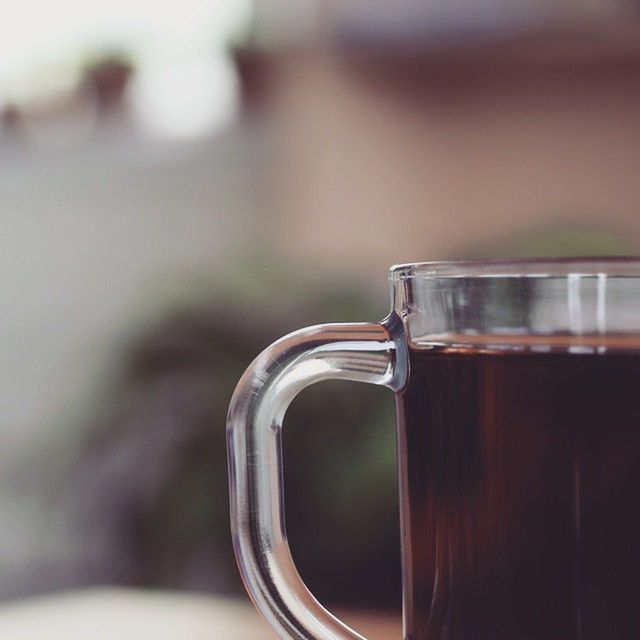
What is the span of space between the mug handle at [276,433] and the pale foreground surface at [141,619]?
11.6 inches

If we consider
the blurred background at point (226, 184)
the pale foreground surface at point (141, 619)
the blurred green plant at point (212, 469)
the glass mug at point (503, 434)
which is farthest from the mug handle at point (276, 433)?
the blurred background at point (226, 184)

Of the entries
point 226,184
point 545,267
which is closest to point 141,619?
point 545,267

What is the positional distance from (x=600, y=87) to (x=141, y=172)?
3.93ft

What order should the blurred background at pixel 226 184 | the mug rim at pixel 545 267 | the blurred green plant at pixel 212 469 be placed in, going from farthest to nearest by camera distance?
the blurred background at pixel 226 184 < the blurred green plant at pixel 212 469 < the mug rim at pixel 545 267

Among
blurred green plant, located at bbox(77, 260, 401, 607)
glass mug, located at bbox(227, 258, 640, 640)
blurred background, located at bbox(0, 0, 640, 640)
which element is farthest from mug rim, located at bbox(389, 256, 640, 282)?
blurred background, located at bbox(0, 0, 640, 640)

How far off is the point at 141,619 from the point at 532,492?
467 millimetres

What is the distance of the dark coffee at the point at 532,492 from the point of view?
0.31 m

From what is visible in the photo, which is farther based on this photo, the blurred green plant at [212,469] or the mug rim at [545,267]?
the blurred green plant at [212,469]

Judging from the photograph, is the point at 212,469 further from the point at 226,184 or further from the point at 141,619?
the point at 226,184

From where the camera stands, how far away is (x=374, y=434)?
1.41m

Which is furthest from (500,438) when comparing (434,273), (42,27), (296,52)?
(42,27)

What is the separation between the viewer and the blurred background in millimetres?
1607

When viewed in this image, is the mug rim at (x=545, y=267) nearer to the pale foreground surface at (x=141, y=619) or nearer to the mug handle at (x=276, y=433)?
the mug handle at (x=276, y=433)

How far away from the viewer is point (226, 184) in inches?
108
